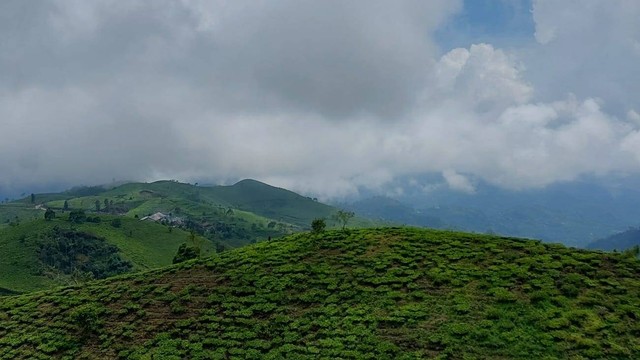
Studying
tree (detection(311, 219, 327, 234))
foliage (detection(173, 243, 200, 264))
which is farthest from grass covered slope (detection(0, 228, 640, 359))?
foliage (detection(173, 243, 200, 264))

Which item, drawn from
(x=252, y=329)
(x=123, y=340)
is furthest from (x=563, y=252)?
(x=123, y=340)

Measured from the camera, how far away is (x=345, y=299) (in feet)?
137

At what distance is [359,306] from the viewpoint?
40.4m

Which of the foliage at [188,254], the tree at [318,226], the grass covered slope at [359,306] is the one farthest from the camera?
the foliage at [188,254]

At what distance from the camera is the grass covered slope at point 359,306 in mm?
34406

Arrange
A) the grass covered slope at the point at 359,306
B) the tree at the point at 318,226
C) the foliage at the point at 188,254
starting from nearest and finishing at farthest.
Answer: the grass covered slope at the point at 359,306
the tree at the point at 318,226
the foliage at the point at 188,254

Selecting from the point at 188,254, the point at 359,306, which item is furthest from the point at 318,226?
the point at 188,254

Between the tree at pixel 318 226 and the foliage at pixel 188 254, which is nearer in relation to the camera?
the tree at pixel 318 226

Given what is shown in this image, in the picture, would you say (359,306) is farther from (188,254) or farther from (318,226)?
(188,254)

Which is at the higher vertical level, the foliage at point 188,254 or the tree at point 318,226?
the tree at point 318,226

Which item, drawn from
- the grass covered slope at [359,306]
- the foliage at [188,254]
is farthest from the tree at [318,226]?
the foliage at [188,254]

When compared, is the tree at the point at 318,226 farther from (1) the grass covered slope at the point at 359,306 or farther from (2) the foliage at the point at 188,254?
(2) the foliage at the point at 188,254

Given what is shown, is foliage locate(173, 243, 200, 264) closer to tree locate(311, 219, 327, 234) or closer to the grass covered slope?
the grass covered slope

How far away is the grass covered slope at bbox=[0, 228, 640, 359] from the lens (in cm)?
3441
